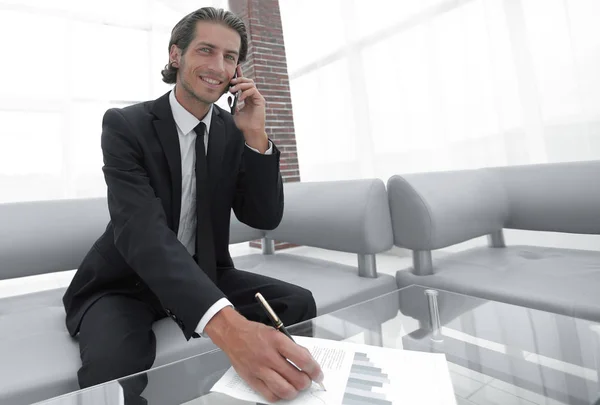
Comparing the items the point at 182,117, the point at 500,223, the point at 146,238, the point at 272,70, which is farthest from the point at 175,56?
the point at 272,70

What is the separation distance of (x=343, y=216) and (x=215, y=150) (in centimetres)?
66

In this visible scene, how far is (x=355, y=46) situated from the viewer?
364 cm

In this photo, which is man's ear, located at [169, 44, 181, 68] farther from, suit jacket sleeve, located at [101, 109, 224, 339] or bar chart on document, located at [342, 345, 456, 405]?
bar chart on document, located at [342, 345, 456, 405]

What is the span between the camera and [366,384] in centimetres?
59

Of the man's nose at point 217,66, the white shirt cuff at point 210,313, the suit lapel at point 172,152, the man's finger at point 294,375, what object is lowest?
the man's finger at point 294,375

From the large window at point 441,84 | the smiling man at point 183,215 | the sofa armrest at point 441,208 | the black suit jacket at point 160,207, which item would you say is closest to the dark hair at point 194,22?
the smiling man at point 183,215

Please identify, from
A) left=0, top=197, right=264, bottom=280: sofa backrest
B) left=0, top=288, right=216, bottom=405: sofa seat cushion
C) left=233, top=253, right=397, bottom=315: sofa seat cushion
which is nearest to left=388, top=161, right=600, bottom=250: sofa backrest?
left=233, top=253, right=397, bottom=315: sofa seat cushion

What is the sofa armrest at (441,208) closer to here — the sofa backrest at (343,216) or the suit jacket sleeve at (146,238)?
the sofa backrest at (343,216)

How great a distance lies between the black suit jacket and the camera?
0.82 m

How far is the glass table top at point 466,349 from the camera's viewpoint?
0.62 metres

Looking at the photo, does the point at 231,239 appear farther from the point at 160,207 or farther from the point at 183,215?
the point at 160,207

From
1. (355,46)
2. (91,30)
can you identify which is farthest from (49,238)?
(91,30)

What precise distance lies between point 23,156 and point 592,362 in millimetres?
5142

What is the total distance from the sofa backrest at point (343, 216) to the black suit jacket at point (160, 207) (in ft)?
1.23
